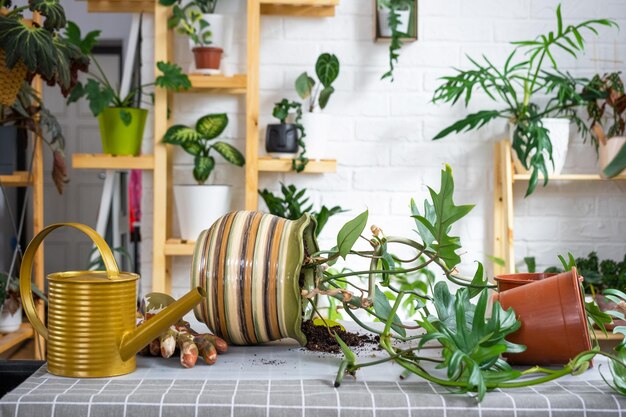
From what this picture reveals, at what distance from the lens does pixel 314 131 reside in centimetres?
259

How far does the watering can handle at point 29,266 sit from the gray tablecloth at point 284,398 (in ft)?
0.28

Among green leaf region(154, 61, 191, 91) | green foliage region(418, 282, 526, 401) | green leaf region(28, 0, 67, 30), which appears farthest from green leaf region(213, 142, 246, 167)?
green foliage region(418, 282, 526, 401)

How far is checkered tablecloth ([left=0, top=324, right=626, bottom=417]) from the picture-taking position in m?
0.77

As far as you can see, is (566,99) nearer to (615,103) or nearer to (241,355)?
(615,103)

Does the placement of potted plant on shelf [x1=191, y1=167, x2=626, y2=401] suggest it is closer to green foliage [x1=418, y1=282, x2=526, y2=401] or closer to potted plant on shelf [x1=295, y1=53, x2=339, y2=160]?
green foliage [x1=418, y1=282, x2=526, y2=401]

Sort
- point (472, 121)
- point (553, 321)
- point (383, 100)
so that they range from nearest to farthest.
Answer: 1. point (553, 321)
2. point (472, 121)
3. point (383, 100)

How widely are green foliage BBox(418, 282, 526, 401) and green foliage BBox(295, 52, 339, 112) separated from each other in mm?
1757

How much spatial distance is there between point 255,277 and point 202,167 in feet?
5.36

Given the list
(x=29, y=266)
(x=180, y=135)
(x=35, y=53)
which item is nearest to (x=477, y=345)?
(x=29, y=266)

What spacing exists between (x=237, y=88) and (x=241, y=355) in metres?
1.73

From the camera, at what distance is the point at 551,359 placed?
92 centimetres

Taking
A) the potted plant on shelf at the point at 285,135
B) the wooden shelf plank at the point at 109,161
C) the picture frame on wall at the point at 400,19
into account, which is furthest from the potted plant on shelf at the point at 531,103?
the wooden shelf plank at the point at 109,161

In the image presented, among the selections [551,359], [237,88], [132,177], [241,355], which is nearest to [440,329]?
[551,359]

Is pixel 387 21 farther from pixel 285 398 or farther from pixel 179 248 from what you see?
pixel 285 398
